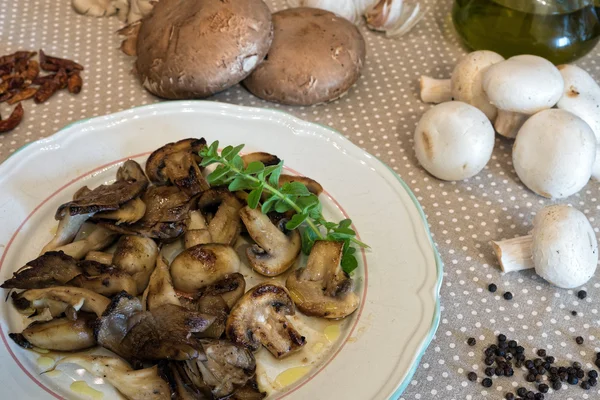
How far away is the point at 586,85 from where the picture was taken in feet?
6.10

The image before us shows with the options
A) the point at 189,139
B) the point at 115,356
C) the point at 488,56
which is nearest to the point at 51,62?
the point at 189,139

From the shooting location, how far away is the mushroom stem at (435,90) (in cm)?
204

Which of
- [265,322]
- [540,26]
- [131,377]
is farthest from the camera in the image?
[540,26]

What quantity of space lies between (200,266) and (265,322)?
7.2 inches

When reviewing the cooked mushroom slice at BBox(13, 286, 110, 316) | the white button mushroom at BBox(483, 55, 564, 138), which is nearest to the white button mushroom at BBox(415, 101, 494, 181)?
the white button mushroom at BBox(483, 55, 564, 138)

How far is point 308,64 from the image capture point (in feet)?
6.31

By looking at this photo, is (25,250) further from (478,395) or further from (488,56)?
(488,56)

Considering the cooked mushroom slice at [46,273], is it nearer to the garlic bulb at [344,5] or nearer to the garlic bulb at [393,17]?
the garlic bulb at [344,5]

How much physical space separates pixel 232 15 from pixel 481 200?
0.89 m

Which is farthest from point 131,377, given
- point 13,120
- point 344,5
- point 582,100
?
point 344,5

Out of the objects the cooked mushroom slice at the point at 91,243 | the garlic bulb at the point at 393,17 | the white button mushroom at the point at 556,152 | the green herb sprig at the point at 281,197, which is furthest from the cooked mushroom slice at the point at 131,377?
the garlic bulb at the point at 393,17

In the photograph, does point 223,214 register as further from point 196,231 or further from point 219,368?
point 219,368

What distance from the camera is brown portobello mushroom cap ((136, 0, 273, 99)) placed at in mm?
1854

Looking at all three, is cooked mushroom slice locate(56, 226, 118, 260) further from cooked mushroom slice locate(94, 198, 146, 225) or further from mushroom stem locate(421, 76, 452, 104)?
mushroom stem locate(421, 76, 452, 104)
